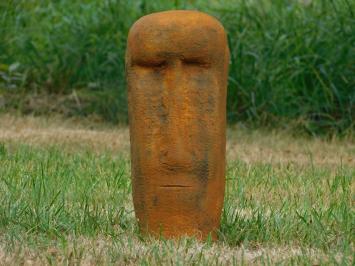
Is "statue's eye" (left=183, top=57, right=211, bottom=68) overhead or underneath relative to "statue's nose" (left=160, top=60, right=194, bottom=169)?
overhead

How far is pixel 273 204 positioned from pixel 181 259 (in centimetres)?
154

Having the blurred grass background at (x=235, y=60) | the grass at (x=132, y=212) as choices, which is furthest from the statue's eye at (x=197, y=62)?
the blurred grass background at (x=235, y=60)

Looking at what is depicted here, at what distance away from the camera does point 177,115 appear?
179 inches

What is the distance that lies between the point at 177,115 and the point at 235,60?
5363 mm

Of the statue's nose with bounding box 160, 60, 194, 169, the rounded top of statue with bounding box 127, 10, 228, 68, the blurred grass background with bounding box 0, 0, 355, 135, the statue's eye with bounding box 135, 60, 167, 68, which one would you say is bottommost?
the blurred grass background with bounding box 0, 0, 355, 135

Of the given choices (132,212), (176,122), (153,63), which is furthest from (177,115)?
(132,212)

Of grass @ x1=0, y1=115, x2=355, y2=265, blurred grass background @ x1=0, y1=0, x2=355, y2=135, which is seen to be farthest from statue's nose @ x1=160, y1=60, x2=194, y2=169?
blurred grass background @ x1=0, y1=0, x2=355, y2=135

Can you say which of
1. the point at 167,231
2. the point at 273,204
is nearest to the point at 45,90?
the point at 273,204

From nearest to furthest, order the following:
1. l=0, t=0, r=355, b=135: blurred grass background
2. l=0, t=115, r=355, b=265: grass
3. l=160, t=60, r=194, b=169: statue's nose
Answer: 1. l=0, t=115, r=355, b=265: grass
2. l=160, t=60, r=194, b=169: statue's nose
3. l=0, t=0, r=355, b=135: blurred grass background

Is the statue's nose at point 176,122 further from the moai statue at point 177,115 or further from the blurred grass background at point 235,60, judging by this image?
the blurred grass background at point 235,60

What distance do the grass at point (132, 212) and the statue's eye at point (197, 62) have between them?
2.54 ft

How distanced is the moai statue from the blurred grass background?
4.90 metres

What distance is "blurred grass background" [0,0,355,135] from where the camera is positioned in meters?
9.62

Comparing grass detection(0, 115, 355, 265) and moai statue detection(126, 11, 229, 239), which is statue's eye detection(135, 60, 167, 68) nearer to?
moai statue detection(126, 11, 229, 239)
